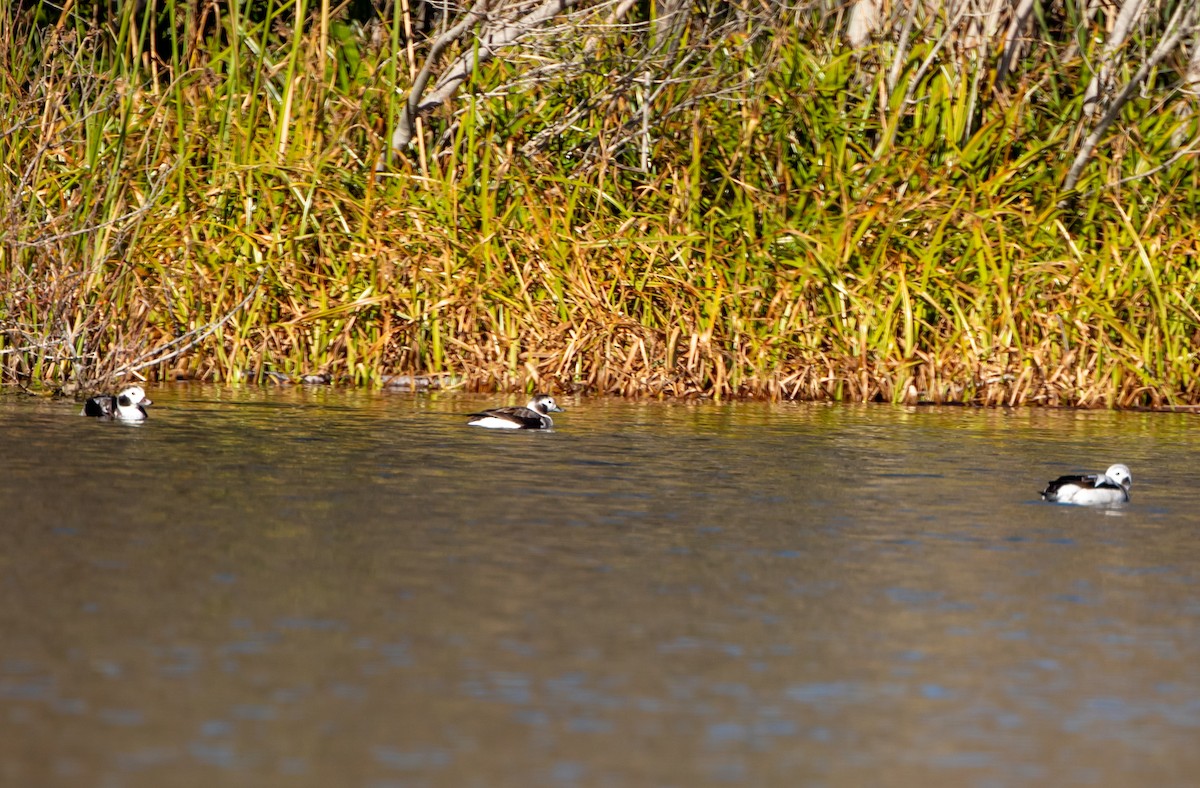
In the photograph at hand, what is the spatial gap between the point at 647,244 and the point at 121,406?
522 cm

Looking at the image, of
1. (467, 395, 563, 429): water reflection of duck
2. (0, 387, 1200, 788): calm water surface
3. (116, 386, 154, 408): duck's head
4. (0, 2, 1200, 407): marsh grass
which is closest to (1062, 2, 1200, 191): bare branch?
(0, 2, 1200, 407): marsh grass

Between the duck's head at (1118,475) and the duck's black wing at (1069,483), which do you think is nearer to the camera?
the duck's black wing at (1069,483)

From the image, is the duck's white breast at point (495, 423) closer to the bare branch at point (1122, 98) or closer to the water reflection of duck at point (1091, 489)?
the water reflection of duck at point (1091, 489)

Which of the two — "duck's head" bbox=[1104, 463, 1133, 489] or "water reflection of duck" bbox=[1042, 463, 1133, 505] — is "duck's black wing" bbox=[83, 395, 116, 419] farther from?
"duck's head" bbox=[1104, 463, 1133, 489]

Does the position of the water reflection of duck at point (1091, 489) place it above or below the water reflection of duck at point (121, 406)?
below

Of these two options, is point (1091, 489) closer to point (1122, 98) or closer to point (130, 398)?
point (130, 398)

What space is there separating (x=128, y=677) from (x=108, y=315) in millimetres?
9890

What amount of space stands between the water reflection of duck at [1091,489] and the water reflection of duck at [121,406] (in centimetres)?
601

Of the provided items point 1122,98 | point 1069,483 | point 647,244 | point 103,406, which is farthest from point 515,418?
point 1122,98

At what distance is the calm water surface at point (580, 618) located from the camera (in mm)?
5277

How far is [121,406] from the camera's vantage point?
43.7ft

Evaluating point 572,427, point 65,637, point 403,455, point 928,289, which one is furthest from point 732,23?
point 65,637

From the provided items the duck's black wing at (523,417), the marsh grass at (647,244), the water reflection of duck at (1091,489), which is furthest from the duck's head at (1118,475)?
the marsh grass at (647,244)

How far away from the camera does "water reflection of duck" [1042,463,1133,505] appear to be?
1032cm
